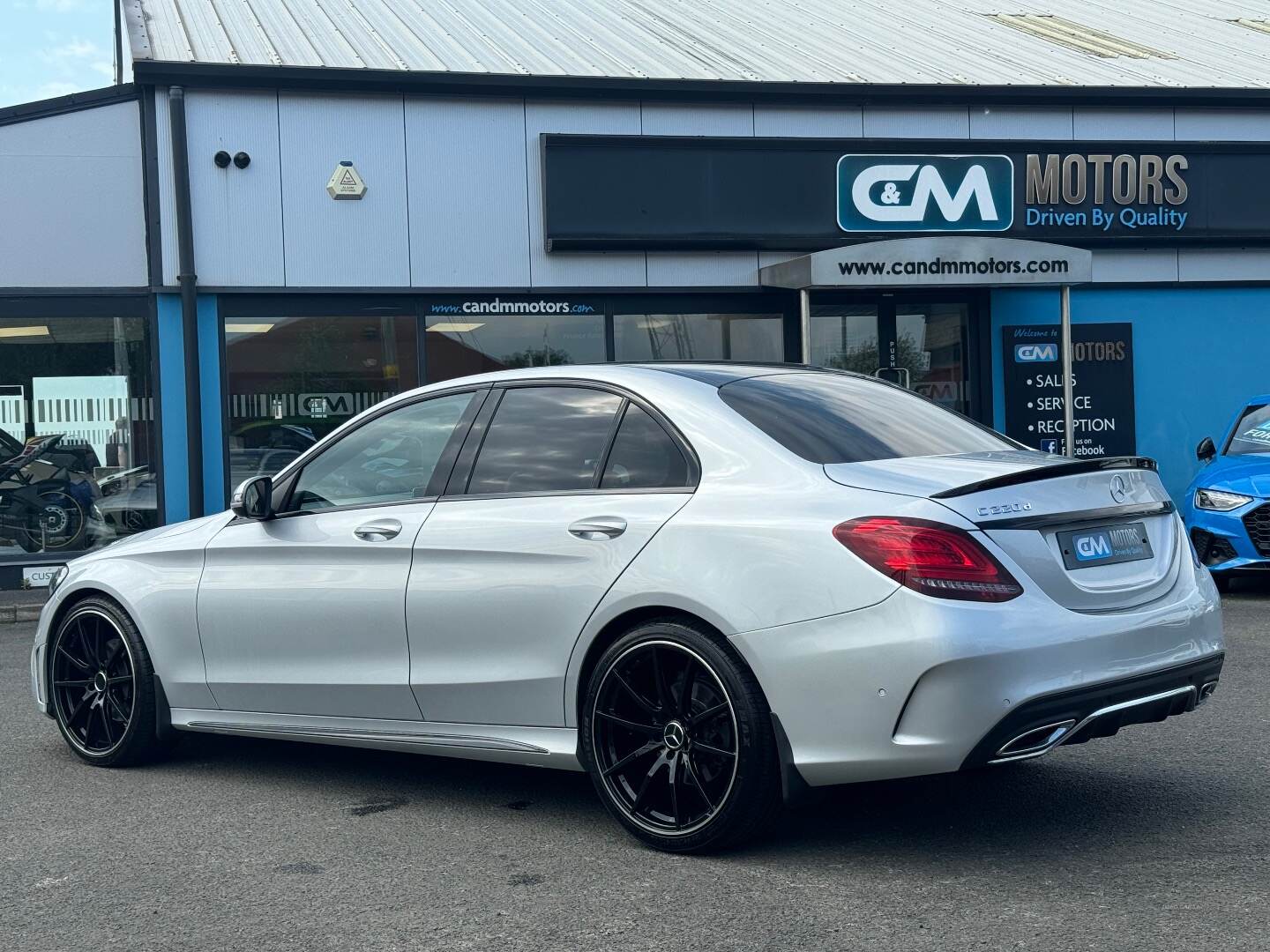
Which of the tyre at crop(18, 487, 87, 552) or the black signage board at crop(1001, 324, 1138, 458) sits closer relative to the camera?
the tyre at crop(18, 487, 87, 552)

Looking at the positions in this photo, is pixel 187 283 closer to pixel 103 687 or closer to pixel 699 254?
pixel 699 254

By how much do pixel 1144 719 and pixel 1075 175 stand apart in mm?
13201

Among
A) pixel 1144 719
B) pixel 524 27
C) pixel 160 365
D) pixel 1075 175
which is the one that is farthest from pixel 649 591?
pixel 524 27

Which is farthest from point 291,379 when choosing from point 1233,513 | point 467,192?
point 1233,513

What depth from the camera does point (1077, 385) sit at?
16.8 metres

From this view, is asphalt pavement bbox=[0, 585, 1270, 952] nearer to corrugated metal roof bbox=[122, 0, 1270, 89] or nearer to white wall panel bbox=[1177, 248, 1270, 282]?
corrugated metal roof bbox=[122, 0, 1270, 89]

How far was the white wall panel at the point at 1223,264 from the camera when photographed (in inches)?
666

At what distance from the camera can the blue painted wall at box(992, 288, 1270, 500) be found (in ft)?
55.3

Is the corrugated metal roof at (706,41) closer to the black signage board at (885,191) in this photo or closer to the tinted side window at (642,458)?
the black signage board at (885,191)

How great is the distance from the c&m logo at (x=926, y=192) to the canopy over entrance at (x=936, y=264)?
1.13 metres

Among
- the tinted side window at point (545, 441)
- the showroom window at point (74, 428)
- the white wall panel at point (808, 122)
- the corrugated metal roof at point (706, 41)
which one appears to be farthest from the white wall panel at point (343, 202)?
the tinted side window at point (545, 441)

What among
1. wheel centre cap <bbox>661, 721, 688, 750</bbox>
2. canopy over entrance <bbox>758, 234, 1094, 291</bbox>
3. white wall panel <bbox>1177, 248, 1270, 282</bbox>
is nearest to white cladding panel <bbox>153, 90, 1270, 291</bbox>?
canopy over entrance <bbox>758, 234, 1094, 291</bbox>

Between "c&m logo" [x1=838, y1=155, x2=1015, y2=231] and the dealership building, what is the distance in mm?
30

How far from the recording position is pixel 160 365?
14477 millimetres
